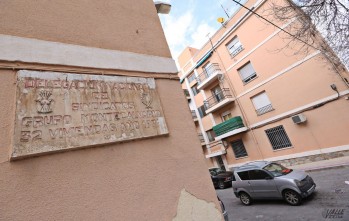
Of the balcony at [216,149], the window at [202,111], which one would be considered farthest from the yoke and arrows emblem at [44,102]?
the window at [202,111]

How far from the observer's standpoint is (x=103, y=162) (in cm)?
211

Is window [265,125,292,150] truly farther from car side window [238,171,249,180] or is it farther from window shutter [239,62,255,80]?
car side window [238,171,249,180]

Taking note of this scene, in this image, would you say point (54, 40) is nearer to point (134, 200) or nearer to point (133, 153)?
point (133, 153)

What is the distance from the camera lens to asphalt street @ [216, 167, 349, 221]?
5848 mm

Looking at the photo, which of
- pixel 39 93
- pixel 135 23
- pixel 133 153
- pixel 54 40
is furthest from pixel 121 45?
pixel 133 153

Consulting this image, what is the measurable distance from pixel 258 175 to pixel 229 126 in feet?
30.5

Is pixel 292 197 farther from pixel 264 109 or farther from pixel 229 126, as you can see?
pixel 229 126

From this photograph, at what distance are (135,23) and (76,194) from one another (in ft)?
8.40

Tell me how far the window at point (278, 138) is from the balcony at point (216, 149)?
4.61 metres

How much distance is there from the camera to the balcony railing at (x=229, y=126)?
1654cm

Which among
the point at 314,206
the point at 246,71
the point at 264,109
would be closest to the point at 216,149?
the point at 264,109

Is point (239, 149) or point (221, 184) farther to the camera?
point (239, 149)

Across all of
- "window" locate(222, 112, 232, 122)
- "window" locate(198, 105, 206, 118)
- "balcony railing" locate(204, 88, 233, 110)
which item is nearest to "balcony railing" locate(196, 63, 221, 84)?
"balcony railing" locate(204, 88, 233, 110)

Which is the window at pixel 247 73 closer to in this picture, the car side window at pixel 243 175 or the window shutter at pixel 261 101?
the window shutter at pixel 261 101
